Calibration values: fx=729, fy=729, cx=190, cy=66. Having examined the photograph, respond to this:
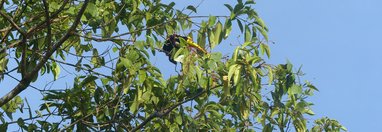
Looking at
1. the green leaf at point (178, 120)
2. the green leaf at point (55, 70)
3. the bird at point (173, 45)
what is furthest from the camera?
the green leaf at point (55, 70)

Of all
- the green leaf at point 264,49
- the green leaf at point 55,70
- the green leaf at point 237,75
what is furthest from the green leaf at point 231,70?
the green leaf at point 55,70

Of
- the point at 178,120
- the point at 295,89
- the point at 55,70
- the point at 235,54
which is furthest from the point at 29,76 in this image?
the point at 295,89

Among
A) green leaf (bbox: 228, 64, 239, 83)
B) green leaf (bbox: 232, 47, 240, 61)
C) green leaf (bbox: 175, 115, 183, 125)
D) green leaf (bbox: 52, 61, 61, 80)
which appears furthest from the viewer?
green leaf (bbox: 52, 61, 61, 80)

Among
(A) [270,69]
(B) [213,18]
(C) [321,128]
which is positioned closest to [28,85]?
(B) [213,18]

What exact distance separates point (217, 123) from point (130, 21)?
43.7 inches

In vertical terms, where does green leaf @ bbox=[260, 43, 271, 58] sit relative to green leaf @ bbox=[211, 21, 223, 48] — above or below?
below

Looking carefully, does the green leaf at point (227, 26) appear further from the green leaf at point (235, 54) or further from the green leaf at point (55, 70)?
the green leaf at point (55, 70)

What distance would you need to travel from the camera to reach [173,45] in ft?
Answer: 17.2

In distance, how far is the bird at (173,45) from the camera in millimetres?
4879

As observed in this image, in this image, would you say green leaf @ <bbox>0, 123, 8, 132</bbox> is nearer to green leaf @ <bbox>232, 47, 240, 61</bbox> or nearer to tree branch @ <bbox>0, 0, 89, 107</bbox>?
tree branch @ <bbox>0, 0, 89, 107</bbox>

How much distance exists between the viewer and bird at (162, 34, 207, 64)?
4.88 metres

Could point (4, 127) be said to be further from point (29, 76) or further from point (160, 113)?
point (160, 113)

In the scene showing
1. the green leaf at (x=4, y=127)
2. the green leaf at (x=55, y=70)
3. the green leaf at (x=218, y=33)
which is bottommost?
the green leaf at (x=218, y=33)

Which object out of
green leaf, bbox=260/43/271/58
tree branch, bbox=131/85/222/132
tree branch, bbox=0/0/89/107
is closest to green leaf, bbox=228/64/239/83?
green leaf, bbox=260/43/271/58
